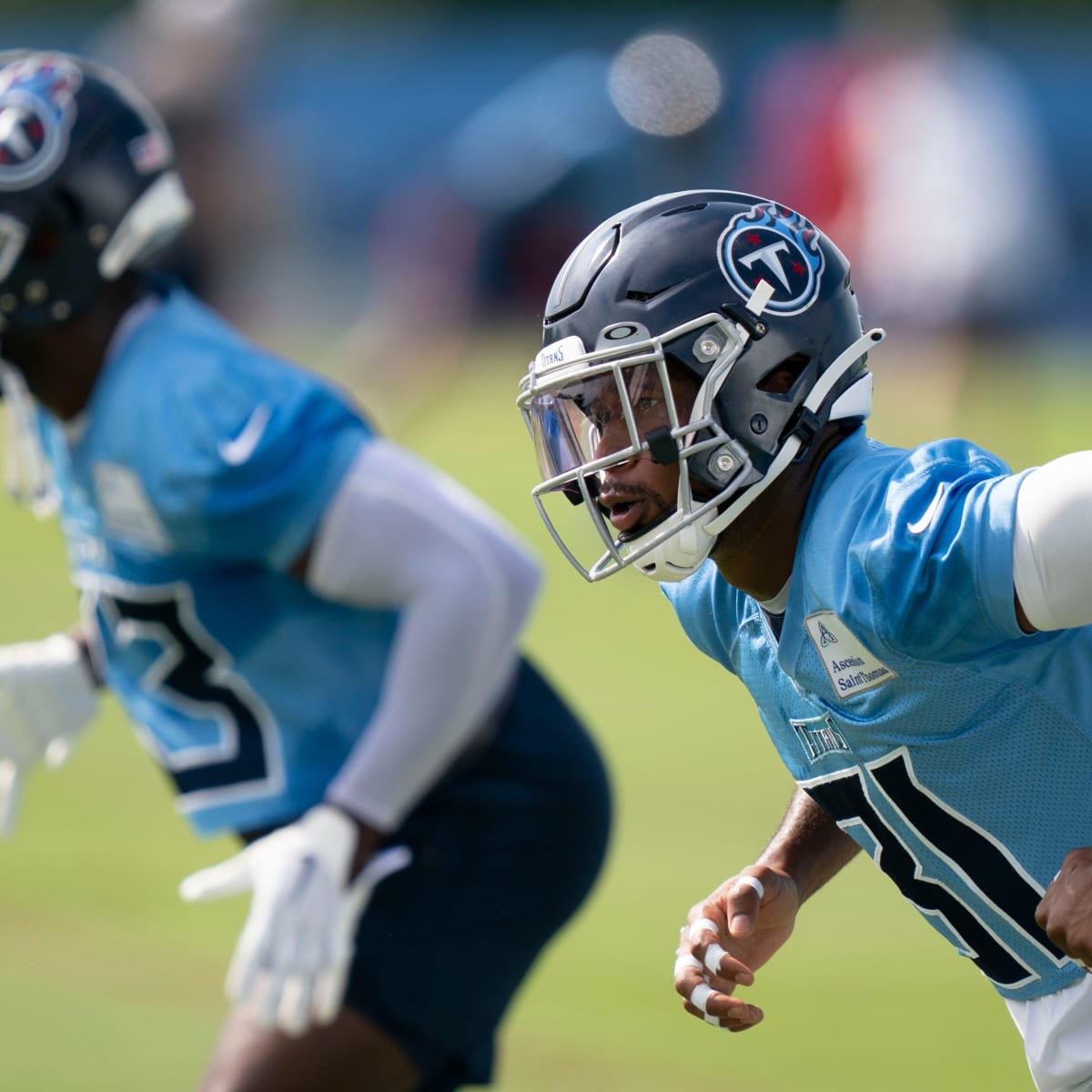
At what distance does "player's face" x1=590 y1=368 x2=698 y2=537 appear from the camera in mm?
2830

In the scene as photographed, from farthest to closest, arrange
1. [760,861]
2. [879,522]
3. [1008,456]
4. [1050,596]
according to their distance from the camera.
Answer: [1008,456] < [760,861] < [879,522] < [1050,596]

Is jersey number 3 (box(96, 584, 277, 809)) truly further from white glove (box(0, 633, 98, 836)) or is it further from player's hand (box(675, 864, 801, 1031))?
player's hand (box(675, 864, 801, 1031))

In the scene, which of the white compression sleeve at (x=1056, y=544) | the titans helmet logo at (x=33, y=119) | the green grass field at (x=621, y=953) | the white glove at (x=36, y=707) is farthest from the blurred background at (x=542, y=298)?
the white compression sleeve at (x=1056, y=544)

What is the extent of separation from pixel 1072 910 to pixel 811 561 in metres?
0.62

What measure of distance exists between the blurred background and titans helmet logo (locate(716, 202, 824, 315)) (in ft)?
5.33

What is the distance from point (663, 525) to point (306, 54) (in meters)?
24.4

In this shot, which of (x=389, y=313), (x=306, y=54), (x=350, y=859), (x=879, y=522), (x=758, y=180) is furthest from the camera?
(x=306, y=54)

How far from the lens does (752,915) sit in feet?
9.62

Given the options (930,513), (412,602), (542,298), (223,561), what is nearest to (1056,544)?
(930,513)

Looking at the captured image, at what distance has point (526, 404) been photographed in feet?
9.66

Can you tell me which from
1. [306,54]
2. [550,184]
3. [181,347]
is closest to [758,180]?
[550,184]

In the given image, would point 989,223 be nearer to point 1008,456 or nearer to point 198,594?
point 1008,456

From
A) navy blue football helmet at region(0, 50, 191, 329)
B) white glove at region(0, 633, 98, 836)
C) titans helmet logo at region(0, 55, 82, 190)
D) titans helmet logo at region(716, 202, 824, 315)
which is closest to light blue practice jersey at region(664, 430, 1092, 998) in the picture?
titans helmet logo at region(716, 202, 824, 315)

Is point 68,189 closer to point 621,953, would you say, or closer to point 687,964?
point 687,964
